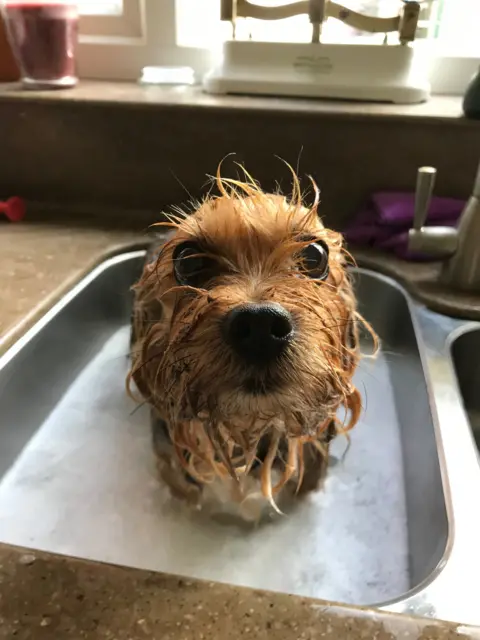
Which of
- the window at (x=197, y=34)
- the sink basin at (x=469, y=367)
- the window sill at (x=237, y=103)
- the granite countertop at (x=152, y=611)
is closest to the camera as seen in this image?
the granite countertop at (x=152, y=611)

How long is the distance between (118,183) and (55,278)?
388 millimetres

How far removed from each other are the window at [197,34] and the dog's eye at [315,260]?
96cm

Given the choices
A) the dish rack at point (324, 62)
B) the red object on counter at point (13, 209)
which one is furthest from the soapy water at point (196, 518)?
the dish rack at point (324, 62)

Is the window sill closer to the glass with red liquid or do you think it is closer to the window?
the glass with red liquid

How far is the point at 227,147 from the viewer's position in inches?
60.4

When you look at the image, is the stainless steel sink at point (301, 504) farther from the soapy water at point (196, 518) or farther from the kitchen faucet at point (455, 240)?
the kitchen faucet at point (455, 240)

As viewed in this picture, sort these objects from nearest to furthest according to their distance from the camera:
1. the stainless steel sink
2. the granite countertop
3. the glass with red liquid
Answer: the granite countertop < the stainless steel sink < the glass with red liquid

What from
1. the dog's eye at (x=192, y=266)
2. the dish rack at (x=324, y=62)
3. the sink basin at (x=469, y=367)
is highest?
the dish rack at (x=324, y=62)

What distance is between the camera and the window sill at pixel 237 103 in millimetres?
1446

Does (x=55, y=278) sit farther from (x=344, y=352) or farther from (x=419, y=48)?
(x=419, y=48)

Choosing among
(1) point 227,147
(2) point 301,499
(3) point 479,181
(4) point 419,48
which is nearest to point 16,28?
(1) point 227,147

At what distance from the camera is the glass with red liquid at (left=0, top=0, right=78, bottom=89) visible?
1560 mm

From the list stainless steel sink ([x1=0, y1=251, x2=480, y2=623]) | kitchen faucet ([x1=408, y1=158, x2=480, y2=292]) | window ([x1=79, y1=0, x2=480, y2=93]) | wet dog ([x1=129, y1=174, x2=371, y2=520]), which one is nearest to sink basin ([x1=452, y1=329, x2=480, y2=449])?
stainless steel sink ([x1=0, y1=251, x2=480, y2=623])

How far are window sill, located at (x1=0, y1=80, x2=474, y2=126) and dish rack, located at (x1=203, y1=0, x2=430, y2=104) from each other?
0.03m
